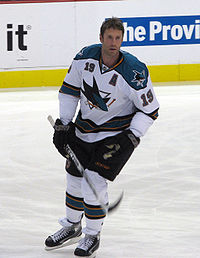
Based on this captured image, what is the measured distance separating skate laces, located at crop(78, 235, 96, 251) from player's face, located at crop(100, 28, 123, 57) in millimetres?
729

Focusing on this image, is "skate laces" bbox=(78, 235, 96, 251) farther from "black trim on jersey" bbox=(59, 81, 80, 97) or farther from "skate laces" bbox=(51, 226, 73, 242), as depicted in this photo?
"black trim on jersey" bbox=(59, 81, 80, 97)

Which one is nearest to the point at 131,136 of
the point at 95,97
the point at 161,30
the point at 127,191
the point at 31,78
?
the point at 95,97

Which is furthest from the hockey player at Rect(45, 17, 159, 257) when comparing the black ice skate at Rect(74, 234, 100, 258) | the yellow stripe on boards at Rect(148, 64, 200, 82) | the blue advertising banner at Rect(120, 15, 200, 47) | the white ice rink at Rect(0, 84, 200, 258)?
the yellow stripe on boards at Rect(148, 64, 200, 82)

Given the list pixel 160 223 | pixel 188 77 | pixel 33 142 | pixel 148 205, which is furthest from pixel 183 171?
pixel 188 77

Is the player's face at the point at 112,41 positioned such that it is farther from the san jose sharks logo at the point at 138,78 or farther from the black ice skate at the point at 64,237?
the black ice skate at the point at 64,237

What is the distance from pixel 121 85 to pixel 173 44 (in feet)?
19.1

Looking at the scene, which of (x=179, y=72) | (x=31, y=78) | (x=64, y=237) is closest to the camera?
(x=64, y=237)

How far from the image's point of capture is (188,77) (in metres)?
8.26

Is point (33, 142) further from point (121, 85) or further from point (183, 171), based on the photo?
point (121, 85)

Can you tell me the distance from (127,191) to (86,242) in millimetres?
1190

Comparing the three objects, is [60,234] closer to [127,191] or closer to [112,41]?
[112,41]

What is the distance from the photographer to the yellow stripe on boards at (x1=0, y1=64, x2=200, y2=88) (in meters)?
8.02

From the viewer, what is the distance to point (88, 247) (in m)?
2.60

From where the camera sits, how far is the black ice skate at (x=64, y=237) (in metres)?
2.72
